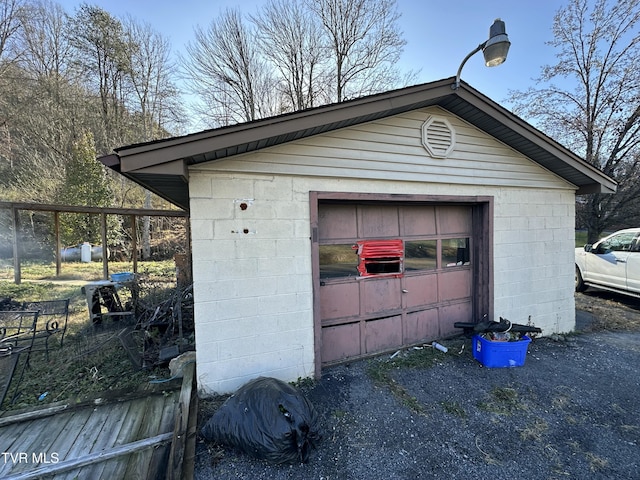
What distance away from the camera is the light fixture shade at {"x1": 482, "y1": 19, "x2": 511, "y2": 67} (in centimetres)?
281

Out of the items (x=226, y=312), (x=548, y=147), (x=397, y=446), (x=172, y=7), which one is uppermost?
(x=172, y=7)

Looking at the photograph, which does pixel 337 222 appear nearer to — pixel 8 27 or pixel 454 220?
pixel 454 220

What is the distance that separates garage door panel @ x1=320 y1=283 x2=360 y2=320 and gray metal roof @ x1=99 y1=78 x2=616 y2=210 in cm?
201

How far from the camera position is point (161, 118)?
56.2 ft

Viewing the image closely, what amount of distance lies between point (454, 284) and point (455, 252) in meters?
0.53

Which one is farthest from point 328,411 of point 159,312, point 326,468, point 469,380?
point 159,312

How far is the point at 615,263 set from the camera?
693 cm

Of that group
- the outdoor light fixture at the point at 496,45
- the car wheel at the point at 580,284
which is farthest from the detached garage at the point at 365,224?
the car wheel at the point at 580,284

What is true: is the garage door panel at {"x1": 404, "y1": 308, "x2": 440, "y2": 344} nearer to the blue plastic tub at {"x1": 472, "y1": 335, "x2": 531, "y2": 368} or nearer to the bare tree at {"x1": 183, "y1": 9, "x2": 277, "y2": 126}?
the blue plastic tub at {"x1": 472, "y1": 335, "x2": 531, "y2": 368}

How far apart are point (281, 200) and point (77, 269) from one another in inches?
529

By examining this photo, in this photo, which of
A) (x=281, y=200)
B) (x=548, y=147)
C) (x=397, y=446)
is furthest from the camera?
(x=548, y=147)

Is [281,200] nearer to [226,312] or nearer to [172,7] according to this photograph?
[226,312]

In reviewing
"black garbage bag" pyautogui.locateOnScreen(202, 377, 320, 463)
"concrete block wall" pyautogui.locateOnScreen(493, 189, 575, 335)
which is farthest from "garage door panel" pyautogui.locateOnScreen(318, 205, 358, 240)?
"concrete block wall" pyautogui.locateOnScreen(493, 189, 575, 335)

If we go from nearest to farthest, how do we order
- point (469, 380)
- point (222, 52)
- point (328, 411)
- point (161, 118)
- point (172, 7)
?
point (328, 411) → point (469, 380) → point (172, 7) → point (222, 52) → point (161, 118)
